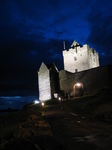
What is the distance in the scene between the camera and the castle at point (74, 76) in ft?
141

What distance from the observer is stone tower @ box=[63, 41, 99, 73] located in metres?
58.1

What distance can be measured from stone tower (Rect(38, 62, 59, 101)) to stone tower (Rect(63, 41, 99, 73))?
331 inches

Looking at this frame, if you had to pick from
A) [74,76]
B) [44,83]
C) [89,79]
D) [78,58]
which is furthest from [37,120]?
[78,58]

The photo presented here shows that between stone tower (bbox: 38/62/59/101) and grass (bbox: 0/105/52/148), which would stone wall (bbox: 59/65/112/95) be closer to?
stone tower (bbox: 38/62/59/101)

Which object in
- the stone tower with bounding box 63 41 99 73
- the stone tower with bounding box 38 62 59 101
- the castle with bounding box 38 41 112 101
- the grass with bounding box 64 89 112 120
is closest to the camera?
the grass with bounding box 64 89 112 120

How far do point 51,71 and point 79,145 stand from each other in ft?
151

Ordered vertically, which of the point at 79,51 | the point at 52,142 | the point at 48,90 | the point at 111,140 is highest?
the point at 79,51

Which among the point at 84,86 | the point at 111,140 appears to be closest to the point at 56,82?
the point at 84,86

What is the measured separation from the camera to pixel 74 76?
4828cm

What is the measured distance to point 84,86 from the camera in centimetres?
4528

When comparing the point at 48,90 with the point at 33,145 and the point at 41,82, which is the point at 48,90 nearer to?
the point at 41,82

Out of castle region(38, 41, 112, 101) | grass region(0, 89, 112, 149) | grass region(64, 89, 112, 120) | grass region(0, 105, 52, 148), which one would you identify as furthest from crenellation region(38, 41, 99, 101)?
grass region(0, 105, 52, 148)

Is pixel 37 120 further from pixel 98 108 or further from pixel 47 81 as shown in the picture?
pixel 47 81

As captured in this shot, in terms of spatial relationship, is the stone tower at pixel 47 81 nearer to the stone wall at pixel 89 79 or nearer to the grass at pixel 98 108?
the stone wall at pixel 89 79
